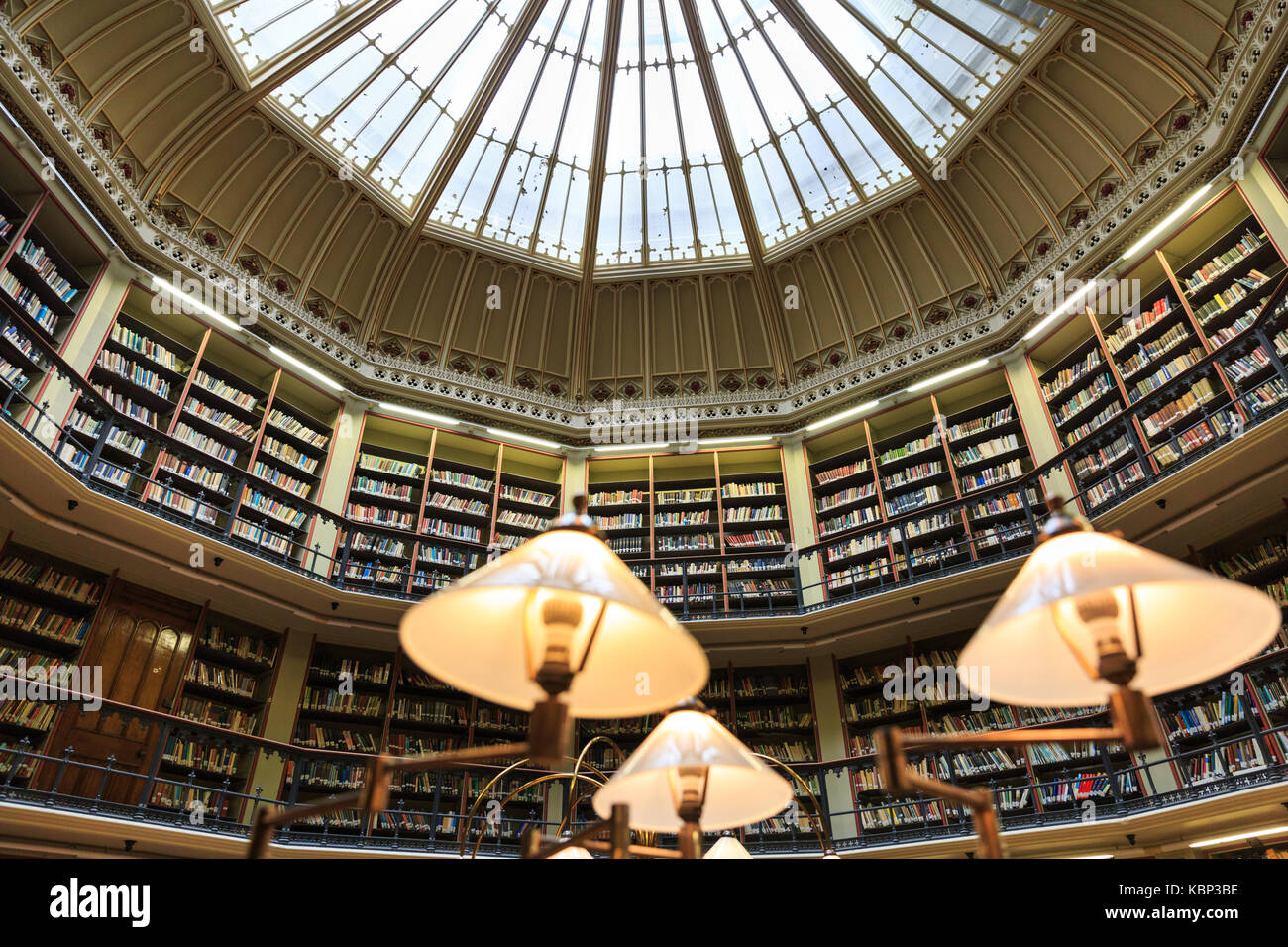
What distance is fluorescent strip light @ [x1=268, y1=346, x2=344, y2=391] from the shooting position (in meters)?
7.61

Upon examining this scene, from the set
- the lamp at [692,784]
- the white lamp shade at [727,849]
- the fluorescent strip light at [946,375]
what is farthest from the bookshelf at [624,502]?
the lamp at [692,784]

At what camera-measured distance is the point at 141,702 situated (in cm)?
579

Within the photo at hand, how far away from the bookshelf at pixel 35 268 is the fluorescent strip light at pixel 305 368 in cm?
159

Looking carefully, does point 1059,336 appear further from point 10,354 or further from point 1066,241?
point 10,354

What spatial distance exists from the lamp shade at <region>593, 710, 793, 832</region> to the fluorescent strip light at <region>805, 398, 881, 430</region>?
7.22 meters

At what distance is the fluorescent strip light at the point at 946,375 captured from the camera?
25.6 feet

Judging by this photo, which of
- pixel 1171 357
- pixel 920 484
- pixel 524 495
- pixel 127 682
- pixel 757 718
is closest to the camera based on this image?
pixel 127 682

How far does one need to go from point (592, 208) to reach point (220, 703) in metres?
6.36

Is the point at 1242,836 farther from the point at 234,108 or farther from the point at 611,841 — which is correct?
the point at 234,108

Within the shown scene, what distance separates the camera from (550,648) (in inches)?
38.9

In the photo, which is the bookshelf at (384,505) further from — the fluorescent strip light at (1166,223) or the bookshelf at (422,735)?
the fluorescent strip light at (1166,223)

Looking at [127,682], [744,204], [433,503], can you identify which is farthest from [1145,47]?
[127,682]

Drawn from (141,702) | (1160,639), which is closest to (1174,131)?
(1160,639)

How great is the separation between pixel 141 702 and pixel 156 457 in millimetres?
1926
